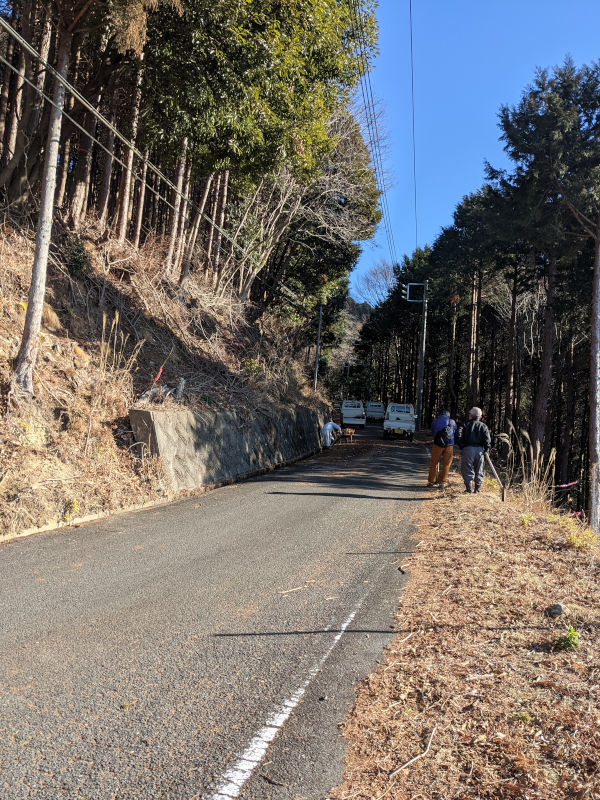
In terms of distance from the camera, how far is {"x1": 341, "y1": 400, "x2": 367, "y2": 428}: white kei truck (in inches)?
1531

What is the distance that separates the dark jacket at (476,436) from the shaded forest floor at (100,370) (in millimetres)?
6023

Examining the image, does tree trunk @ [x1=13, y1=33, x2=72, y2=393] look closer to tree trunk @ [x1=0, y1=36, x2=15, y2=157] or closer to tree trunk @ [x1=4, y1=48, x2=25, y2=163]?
tree trunk @ [x1=4, y1=48, x2=25, y2=163]

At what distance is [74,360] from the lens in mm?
10898

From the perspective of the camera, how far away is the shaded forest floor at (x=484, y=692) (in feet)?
8.66

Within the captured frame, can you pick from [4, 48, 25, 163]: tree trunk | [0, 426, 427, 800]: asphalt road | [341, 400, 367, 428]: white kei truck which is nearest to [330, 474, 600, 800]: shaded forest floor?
[0, 426, 427, 800]: asphalt road

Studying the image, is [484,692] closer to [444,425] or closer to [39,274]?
[39,274]

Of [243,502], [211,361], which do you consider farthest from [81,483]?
[211,361]

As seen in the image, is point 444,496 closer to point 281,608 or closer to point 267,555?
point 267,555

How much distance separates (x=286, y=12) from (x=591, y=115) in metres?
10.8

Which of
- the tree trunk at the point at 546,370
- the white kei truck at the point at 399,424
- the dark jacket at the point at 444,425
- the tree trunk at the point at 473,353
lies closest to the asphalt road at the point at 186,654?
the dark jacket at the point at 444,425

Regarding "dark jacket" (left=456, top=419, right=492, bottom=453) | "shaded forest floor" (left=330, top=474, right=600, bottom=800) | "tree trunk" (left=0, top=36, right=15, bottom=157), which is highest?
"tree trunk" (left=0, top=36, right=15, bottom=157)

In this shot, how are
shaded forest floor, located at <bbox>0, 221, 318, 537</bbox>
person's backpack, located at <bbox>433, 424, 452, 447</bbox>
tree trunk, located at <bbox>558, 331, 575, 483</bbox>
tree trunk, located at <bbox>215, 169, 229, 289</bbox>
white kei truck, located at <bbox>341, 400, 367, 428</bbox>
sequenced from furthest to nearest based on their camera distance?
1. white kei truck, located at <bbox>341, 400, 367, 428</bbox>
2. tree trunk, located at <bbox>558, 331, 575, 483</bbox>
3. tree trunk, located at <bbox>215, 169, 229, 289</bbox>
4. person's backpack, located at <bbox>433, 424, 452, 447</bbox>
5. shaded forest floor, located at <bbox>0, 221, 318, 537</bbox>

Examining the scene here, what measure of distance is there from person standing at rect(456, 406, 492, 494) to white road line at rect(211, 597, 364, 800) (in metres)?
8.21

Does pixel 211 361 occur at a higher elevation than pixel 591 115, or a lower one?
lower
